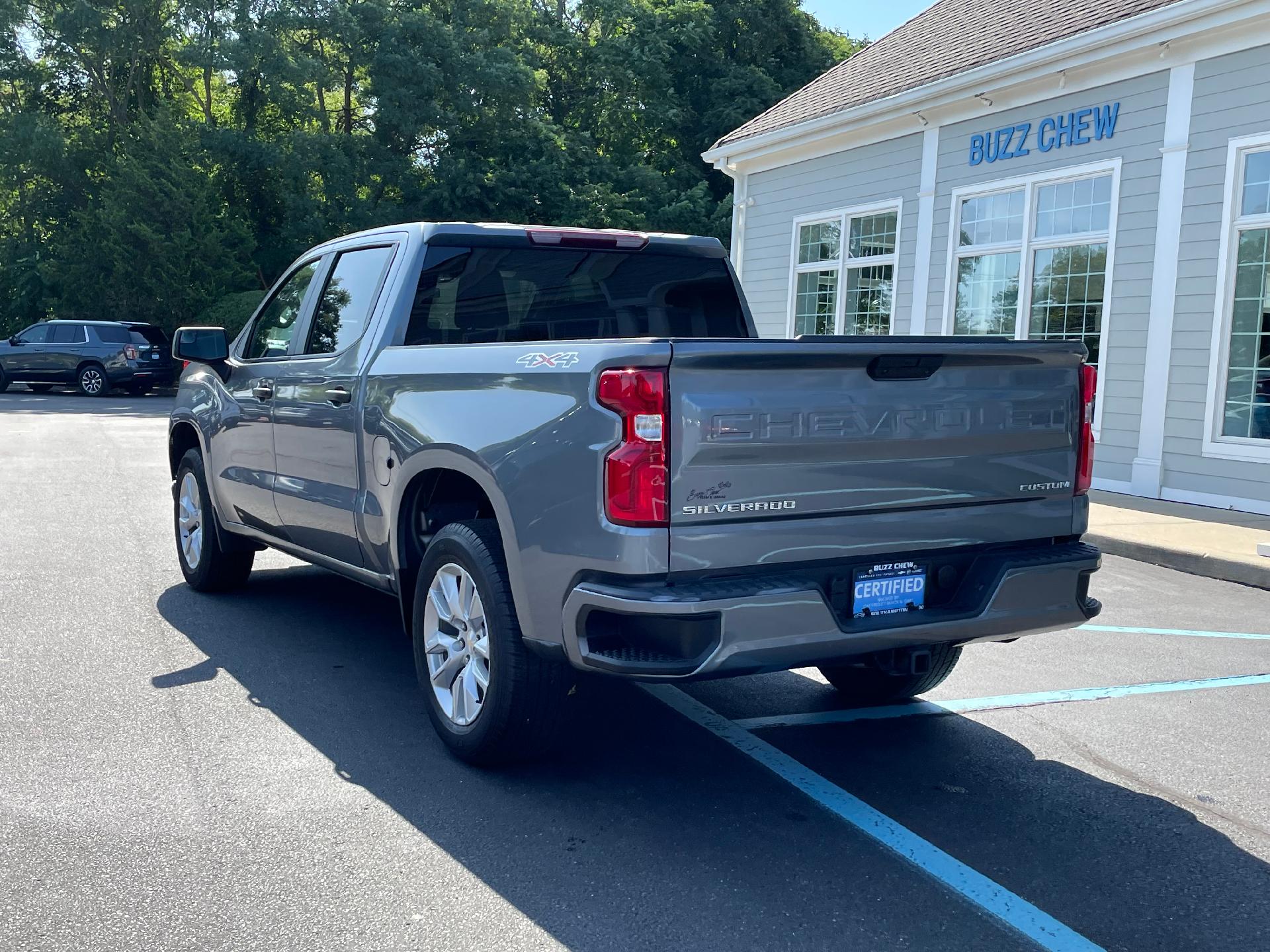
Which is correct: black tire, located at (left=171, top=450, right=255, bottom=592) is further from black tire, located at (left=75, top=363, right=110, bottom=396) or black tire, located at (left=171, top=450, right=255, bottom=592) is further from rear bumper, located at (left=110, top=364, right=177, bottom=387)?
black tire, located at (left=75, top=363, right=110, bottom=396)

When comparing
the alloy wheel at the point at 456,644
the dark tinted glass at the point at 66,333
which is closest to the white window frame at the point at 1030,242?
the alloy wheel at the point at 456,644

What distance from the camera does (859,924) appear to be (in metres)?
3.13

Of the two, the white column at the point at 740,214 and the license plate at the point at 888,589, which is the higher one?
the white column at the point at 740,214

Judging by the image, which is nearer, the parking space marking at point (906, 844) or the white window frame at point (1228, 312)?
the parking space marking at point (906, 844)

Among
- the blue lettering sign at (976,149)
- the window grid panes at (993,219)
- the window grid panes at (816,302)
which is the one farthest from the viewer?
the window grid panes at (816,302)

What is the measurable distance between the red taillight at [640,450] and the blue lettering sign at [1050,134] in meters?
10.3

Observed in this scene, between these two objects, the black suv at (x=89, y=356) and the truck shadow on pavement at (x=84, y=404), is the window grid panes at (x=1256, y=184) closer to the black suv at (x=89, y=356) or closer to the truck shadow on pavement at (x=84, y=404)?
the truck shadow on pavement at (x=84, y=404)

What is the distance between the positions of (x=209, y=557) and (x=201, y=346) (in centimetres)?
124

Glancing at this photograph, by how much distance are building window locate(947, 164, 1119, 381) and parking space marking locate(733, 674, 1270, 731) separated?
6.85 metres

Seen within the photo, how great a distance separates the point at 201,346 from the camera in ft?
20.6

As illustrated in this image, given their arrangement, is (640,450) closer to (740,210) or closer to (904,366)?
(904,366)

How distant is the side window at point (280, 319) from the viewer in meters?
5.98

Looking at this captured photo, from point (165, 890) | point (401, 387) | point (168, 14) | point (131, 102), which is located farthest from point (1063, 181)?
point (131, 102)

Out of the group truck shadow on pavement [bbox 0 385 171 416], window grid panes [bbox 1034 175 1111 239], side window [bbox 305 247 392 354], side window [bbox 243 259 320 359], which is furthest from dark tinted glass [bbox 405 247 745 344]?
truck shadow on pavement [bbox 0 385 171 416]
